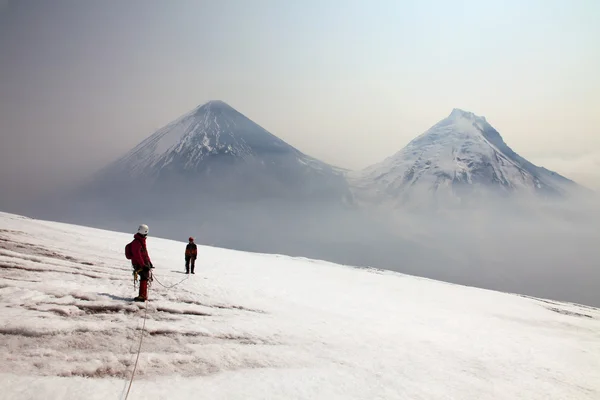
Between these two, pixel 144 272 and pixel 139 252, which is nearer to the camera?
pixel 144 272

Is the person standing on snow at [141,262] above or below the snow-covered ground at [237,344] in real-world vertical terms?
above

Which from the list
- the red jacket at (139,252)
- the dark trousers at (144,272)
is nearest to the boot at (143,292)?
the dark trousers at (144,272)

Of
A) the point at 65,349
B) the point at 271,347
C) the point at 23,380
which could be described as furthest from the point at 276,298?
the point at 23,380

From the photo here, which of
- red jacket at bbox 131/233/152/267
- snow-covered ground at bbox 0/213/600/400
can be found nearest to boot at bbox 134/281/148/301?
snow-covered ground at bbox 0/213/600/400

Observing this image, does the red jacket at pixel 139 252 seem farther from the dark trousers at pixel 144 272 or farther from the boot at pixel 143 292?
the boot at pixel 143 292

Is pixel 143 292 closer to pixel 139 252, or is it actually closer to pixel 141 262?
pixel 141 262

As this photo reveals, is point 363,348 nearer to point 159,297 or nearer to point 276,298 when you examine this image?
point 276,298

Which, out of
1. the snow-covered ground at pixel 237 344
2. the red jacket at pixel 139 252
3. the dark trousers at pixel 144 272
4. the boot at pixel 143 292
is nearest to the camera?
the snow-covered ground at pixel 237 344

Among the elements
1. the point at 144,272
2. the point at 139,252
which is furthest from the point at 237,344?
the point at 139,252
